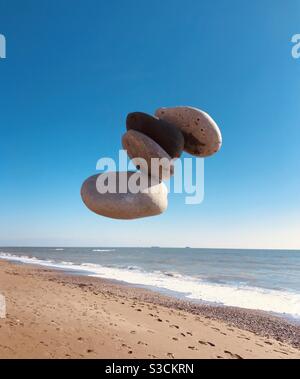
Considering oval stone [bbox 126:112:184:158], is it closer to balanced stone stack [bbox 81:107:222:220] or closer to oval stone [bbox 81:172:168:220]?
balanced stone stack [bbox 81:107:222:220]

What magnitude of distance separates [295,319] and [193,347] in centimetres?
613

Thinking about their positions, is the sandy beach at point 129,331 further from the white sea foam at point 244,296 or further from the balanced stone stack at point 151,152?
the balanced stone stack at point 151,152

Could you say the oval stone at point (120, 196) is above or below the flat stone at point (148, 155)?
Result: below

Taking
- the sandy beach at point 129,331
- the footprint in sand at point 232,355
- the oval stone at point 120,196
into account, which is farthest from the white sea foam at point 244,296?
the oval stone at point 120,196

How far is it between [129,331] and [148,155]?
570 cm

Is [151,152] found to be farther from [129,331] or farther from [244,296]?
[244,296]

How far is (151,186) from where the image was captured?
246 centimetres

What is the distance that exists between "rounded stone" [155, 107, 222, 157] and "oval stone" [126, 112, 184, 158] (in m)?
0.07

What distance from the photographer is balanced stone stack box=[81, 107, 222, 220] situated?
2.36 m

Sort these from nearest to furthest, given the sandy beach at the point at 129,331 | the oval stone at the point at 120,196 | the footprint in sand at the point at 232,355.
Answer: the oval stone at the point at 120,196, the sandy beach at the point at 129,331, the footprint in sand at the point at 232,355

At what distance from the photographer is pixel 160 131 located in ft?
7.99

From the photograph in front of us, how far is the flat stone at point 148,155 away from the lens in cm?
236

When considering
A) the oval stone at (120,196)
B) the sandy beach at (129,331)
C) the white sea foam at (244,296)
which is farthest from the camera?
the white sea foam at (244,296)
